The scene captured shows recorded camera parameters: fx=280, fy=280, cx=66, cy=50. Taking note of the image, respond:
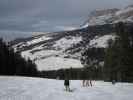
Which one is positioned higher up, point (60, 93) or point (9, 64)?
point (9, 64)

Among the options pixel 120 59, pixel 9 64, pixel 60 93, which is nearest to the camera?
pixel 60 93

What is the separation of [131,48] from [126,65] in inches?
175

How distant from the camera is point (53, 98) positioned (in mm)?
26781

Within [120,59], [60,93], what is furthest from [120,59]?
[60,93]

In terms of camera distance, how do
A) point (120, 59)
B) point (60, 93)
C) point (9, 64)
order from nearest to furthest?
point (60, 93), point (120, 59), point (9, 64)

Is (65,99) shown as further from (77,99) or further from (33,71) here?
(33,71)

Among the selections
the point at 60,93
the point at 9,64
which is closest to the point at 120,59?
the point at 60,93

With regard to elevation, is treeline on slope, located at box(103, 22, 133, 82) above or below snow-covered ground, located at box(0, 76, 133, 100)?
above

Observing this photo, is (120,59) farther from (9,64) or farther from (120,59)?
(9,64)

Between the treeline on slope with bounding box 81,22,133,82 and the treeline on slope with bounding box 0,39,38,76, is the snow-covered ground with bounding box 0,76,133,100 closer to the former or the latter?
the treeline on slope with bounding box 81,22,133,82

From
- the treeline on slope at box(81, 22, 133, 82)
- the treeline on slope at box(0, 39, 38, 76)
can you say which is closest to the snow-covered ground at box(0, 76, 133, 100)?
the treeline on slope at box(81, 22, 133, 82)

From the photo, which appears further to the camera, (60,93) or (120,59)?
(120,59)

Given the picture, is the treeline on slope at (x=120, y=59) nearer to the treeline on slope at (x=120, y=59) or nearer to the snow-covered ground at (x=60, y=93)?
the treeline on slope at (x=120, y=59)

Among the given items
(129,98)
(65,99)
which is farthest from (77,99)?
(129,98)
